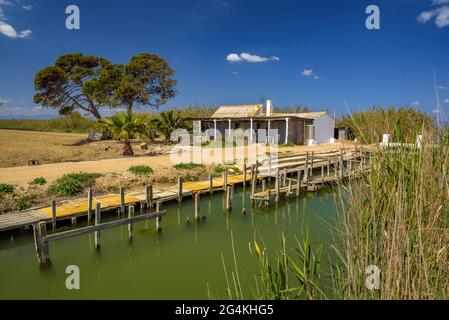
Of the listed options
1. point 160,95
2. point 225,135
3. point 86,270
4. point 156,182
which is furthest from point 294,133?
point 86,270

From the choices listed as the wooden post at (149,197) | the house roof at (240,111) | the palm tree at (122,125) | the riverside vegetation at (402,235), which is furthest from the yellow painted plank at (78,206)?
the house roof at (240,111)

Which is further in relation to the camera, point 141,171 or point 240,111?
point 240,111

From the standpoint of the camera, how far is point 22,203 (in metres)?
9.54

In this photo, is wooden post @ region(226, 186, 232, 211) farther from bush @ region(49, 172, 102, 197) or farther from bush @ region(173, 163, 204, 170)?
bush @ region(49, 172, 102, 197)

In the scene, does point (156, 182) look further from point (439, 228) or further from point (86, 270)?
point (439, 228)

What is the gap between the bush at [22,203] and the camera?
9.40 m

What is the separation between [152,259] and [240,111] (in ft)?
91.0

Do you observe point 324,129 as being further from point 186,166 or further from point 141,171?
point 141,171

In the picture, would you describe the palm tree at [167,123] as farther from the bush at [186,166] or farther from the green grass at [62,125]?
the green grass at [62,125]

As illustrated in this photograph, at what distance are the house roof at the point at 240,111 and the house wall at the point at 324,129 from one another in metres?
6.01

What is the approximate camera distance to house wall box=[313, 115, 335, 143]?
105ft

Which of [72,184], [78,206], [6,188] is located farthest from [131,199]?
[6,188]

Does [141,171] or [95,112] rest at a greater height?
[95,112]

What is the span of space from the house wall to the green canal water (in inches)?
900
